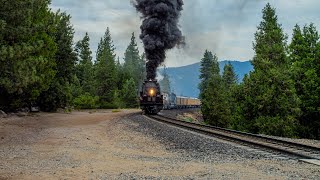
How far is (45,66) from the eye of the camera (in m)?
39.5

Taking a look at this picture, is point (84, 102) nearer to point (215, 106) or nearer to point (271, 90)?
point (215, 106)

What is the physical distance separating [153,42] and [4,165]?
31097 millimetres

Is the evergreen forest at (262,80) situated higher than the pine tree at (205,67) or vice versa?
the pine tree at (205,67)

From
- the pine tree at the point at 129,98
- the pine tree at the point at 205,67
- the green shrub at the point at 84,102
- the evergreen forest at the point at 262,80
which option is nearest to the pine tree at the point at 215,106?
the evergreen forest at the point at 262,80

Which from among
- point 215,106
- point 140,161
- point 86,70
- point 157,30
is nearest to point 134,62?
point 86,70

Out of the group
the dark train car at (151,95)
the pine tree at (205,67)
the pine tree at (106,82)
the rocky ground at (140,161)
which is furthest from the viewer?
the pine tree at (205,67)

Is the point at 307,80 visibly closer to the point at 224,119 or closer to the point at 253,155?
the point at 224,119

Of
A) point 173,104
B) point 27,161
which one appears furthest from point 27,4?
point 173,104

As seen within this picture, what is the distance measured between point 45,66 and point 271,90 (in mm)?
23597

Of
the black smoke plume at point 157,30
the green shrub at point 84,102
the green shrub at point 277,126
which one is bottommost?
the green shrub at point 277,126

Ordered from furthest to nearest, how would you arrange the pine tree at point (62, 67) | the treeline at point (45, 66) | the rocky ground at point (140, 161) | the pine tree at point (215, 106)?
the pine tree at point (215, 106)
the pine tree at point (62, 67)
the treeline at point (45, 66)
the rocky ground at point (140, 161)

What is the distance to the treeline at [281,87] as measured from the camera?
1422 inches

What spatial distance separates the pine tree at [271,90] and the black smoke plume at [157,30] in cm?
983

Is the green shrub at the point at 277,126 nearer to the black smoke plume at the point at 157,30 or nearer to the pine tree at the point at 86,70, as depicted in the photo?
the black smoke plume at the point at 157,30
